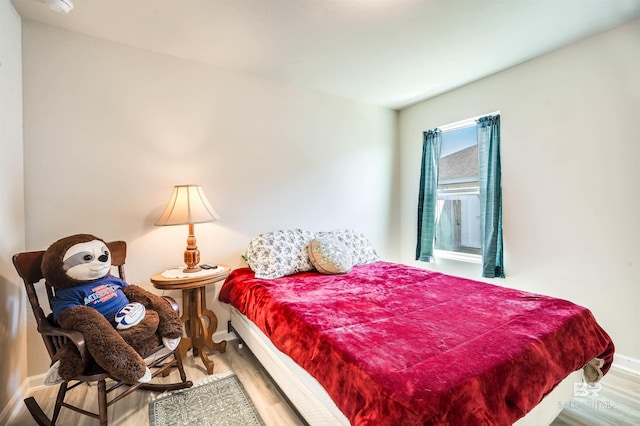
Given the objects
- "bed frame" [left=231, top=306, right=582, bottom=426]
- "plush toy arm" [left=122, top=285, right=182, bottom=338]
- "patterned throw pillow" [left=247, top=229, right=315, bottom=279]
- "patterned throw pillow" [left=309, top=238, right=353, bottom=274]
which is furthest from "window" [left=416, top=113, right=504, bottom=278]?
"plush toy arm" [left=122, top=285, right=182, bottom=338]

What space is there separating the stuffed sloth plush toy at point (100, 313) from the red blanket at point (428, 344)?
62 cm

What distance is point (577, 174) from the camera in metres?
2.38

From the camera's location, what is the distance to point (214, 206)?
102 inches

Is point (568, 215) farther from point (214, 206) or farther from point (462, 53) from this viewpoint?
point (214, 206)

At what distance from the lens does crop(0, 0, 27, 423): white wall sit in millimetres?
1656

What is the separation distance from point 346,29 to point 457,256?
103 inches

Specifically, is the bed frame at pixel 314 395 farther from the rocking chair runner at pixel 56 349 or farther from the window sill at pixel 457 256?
the window sill at pixel 457 256

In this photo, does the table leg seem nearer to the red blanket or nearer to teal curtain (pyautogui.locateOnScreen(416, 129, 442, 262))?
the red blanket

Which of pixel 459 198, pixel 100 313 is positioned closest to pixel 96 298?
pixel 100 313

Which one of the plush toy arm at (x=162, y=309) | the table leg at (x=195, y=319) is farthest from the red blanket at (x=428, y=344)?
the plush toy arm at (x=162, y=309)

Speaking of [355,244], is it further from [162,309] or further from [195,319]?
[162,309]

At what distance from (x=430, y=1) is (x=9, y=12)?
260 centimetres

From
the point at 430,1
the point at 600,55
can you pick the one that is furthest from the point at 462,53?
the point at 600,55

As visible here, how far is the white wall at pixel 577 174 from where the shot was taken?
2.15 meters
